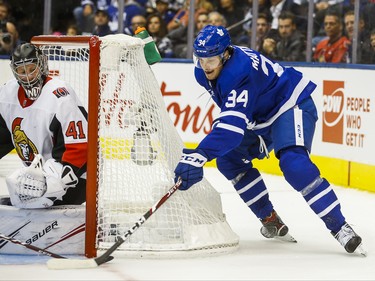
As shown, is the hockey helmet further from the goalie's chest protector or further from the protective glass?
the goalie's chest protector

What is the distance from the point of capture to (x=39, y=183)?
3680 mm

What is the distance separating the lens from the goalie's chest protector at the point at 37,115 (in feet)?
12.5

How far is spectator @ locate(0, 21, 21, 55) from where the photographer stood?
26.4 ft

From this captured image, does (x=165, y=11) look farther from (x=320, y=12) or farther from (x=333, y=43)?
(x=333, y=43)

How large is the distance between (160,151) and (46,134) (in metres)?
0.46

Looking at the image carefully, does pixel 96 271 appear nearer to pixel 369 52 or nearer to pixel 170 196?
pixel 170 196

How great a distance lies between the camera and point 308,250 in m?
4.00

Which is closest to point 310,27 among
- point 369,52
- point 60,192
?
point 369,52

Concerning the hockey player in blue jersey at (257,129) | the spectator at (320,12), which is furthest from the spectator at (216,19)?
the hockey player in blue jersey at (257,129)

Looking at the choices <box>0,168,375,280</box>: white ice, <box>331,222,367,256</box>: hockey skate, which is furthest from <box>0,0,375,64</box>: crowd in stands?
<box>331,222,367,256</box>: hockey skate

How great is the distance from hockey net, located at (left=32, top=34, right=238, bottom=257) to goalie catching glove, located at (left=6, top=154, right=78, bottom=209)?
0.17 m

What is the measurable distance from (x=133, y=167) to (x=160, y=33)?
158 inches

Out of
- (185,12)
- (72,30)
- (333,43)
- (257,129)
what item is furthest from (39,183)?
(72,30)

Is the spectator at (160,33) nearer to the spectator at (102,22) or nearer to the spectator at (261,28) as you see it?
the spectator at (102,22)
